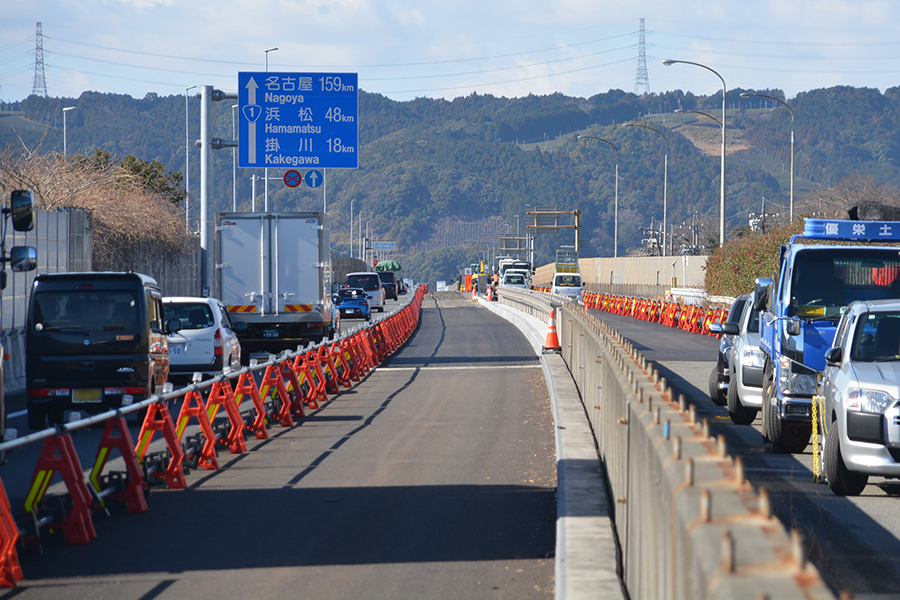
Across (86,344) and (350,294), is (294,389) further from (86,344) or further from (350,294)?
(350,294)

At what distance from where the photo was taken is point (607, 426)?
919 cm

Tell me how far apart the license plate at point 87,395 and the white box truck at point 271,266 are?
10.5m

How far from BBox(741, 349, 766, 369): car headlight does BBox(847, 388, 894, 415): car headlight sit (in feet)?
15.3

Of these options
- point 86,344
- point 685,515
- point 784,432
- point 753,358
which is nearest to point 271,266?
point 86,344

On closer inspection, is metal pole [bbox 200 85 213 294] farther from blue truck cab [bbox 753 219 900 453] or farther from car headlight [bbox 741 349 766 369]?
blue truck cab [bbox 753 219 900 453]

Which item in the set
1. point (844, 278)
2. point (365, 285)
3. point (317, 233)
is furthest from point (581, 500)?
point (365, 285)

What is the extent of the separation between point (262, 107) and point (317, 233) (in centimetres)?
788

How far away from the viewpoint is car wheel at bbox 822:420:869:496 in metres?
9.50

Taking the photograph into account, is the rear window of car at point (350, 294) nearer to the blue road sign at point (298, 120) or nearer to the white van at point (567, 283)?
the white van at point (567, 283)

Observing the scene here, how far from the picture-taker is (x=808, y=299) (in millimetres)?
12375

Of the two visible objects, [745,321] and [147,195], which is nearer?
[745,321]

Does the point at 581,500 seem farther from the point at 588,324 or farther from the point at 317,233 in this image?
the point at 317,233

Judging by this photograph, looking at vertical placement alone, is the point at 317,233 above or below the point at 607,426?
above

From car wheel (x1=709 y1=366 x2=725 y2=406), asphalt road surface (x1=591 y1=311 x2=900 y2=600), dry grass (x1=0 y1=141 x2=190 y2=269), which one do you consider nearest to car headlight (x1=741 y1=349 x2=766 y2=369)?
asphalt road surface (x1=591 y1=311 x2=900 y2=600)
